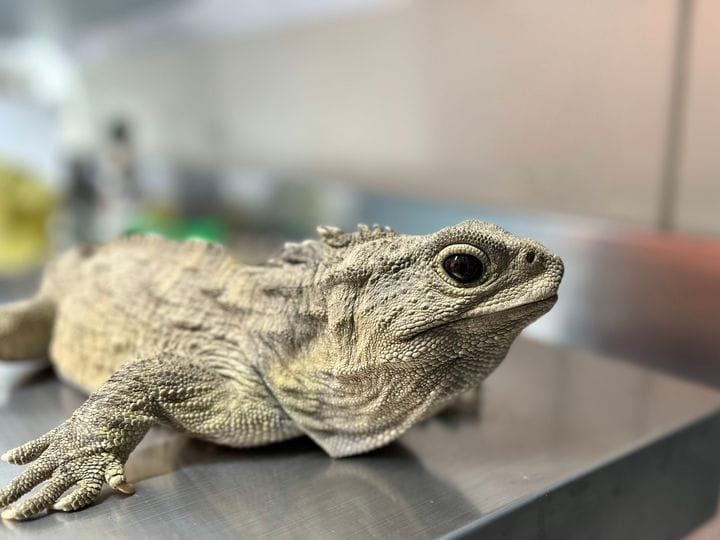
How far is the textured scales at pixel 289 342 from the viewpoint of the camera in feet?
2.82

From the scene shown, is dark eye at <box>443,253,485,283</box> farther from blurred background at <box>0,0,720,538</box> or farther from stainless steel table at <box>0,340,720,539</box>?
blurred background at <box>0,0,720,538</box>

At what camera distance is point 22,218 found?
243 centimetres

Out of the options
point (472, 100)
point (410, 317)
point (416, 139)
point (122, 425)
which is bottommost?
point (122, 425)

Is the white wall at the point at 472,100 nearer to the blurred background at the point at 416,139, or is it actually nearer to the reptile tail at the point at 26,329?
the blurred background at the point at 416,139

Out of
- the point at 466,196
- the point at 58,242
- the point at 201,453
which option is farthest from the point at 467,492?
the point at 58,242

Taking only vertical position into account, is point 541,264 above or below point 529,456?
above

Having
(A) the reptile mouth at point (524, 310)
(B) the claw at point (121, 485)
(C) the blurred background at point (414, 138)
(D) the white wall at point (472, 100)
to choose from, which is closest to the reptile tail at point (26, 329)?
(C) the blurred background at point (414, 138)

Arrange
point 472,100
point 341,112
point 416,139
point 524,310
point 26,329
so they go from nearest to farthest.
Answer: point 524,310 → point 26,329 → point 472,100 → point 416,139 → point 341,112

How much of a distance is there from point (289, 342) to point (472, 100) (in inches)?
44.8

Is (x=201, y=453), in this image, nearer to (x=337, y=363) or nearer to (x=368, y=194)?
(x=337, y=363)

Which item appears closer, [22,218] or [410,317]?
[410,317]

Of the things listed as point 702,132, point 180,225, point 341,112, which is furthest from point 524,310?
point 180,225

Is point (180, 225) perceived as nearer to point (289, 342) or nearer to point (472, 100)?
point (472, 100)

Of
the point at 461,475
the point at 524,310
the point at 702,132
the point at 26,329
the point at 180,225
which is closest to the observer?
the point at 524,310
